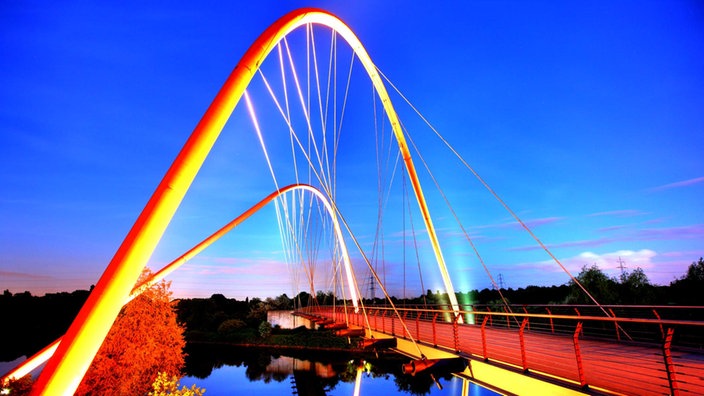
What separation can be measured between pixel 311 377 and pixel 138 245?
4121 cm

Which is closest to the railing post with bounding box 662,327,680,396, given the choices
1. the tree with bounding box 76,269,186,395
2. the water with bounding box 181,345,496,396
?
the tree with bounding box 76,269,186,395

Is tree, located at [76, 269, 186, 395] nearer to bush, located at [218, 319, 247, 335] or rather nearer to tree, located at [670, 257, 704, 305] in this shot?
tree, located at [670, 257, 704, 305]

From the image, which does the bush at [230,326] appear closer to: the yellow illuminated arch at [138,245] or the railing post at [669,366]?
the yellow illuminated arch at [138,245]

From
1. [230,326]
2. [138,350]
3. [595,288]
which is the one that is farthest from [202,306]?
[595,288]

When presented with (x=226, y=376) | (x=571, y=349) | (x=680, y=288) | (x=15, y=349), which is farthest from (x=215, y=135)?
(x=15, y=349)

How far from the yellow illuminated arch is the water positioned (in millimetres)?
34753

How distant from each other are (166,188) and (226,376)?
47.6 m

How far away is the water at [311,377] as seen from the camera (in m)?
38.8

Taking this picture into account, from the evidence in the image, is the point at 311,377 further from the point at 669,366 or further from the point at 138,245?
the point at 669,366

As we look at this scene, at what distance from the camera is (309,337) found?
52125mm

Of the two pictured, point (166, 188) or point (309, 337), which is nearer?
point (166, 188)

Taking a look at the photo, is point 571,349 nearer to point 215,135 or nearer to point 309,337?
point 215,135

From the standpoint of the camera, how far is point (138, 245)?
5.73 metres

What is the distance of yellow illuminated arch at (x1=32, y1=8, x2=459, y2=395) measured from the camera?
16.8 feet
